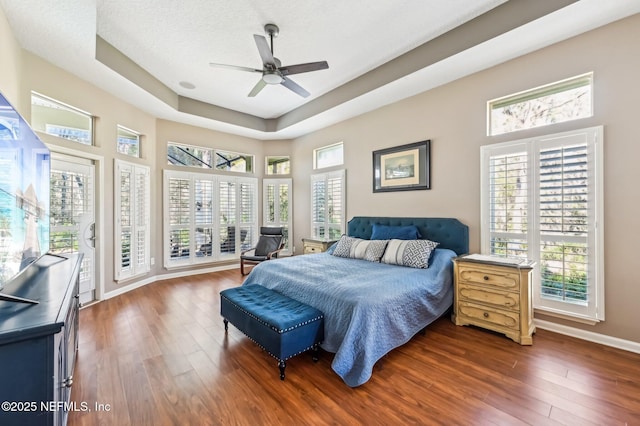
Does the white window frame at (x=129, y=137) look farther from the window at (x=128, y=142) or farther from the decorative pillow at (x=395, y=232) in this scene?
the decorative pillow at (x=395, y=232)

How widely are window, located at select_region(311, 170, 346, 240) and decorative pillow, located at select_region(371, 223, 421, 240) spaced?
3.71 feet

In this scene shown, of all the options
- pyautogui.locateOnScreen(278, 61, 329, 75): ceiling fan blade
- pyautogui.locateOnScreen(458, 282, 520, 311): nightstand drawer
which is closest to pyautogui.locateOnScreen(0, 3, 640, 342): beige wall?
pyautogui.locateOnScreen(458, 282, 520, 311): nightstand drawer

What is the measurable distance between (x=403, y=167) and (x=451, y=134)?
83 cm

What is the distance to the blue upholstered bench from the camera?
2.13m

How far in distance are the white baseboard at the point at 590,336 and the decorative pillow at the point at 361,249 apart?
6.07 ft

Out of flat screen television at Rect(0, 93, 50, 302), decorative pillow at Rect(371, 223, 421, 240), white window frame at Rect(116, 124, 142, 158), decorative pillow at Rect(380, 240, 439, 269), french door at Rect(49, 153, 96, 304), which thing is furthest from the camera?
white window frame at Rect(116, 124, 142, 158)

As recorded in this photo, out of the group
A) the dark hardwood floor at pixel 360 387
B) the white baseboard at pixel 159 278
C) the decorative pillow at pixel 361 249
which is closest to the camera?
the dark hardwood floor at pixel 360 387

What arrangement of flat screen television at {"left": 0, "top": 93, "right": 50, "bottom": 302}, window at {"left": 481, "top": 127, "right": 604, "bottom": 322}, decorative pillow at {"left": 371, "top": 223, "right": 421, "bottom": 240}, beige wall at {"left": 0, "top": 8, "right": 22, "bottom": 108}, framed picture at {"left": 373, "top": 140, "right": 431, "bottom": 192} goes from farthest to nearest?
framed picture at {"left": 373, "top": 140, "right": 431, "bottom": 192}
decorative pillow at {"left": 371, "top": 223, "right": 421, "bottom": 240}
window at {"left": 481, "top": 127, "right": 604, "bottom": 322}
beige wall at {"left": 0, "top": 8, "right": 22, "bottom": 108}
flat screen television at {"left": 0, "top": 93, "right": 50, "bottom": 302}

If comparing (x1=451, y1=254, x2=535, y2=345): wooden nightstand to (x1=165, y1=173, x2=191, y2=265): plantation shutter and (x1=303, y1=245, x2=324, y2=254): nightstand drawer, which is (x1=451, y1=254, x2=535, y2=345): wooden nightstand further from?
(x1=165, y1=173, x2=191, y2=265): plantation shutter

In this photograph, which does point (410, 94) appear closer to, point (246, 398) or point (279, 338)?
point (279, 338)

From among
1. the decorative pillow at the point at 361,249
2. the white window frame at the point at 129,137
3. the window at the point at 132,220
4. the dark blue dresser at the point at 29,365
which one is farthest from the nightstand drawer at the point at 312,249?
the dark blue dresser at the point at 29,365

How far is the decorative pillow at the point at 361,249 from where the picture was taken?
363cm

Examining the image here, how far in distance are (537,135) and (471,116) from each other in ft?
2.60

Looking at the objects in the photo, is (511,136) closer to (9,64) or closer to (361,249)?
(361,249)
